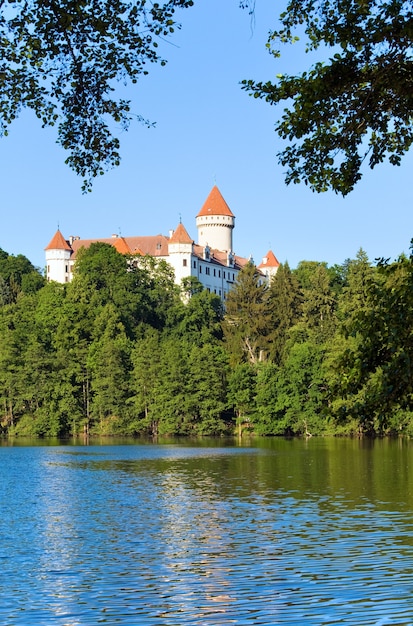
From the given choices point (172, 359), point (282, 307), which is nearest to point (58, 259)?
point (282, 307)

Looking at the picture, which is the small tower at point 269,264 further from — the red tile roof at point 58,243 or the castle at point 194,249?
the red tile roof at point 58,243

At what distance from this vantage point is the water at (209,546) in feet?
40.4

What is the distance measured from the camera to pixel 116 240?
12425 centimetres

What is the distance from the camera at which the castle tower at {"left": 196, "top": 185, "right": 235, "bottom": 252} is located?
127375 mm

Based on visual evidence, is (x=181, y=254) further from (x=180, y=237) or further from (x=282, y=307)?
(x=282, y=307)

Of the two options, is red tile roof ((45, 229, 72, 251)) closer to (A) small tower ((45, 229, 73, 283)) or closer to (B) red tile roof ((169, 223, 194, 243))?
(A) small tower ((45, 229, 73, 283))

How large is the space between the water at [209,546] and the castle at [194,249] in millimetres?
79458

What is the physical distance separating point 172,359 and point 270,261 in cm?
6753

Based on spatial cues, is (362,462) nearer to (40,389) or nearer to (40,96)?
(40,96)

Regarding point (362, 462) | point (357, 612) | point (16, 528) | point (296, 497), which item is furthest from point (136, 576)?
point (362, 462)

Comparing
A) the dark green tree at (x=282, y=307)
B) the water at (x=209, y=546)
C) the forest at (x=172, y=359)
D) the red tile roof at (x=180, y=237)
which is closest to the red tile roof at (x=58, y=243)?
the red tile roof at (x=180, y=237)

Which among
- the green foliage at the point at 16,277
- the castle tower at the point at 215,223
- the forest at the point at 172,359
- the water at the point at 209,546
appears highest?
the castle tower at the point at 215,223

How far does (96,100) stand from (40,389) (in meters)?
69.8

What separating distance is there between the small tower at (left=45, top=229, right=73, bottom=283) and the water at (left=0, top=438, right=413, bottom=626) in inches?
3358
